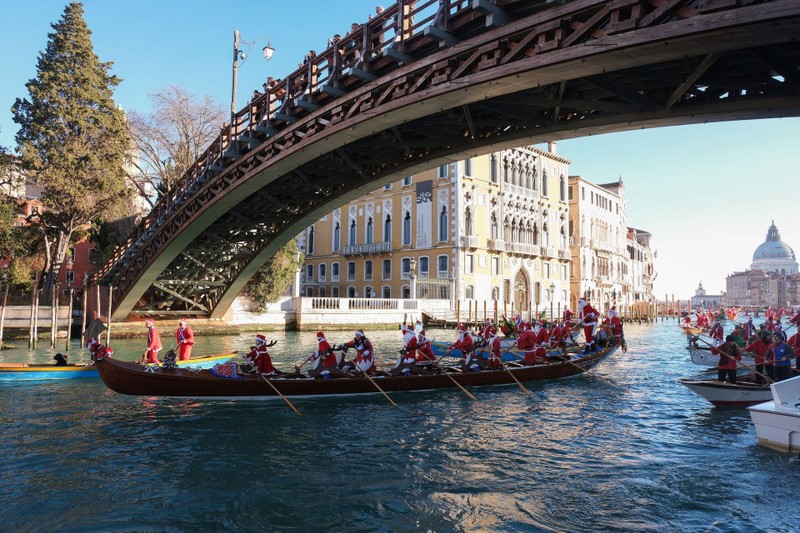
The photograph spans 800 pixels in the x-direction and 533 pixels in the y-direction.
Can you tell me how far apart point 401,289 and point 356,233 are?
7256 mm

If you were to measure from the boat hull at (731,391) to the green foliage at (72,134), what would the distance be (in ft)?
81.0

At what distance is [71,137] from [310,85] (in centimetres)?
1572

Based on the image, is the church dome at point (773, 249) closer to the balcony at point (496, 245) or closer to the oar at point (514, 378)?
the balcony at point (496, 245)

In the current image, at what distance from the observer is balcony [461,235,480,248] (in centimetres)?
4084

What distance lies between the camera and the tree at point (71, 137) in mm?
24953

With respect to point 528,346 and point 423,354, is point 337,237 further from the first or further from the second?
point 423,354

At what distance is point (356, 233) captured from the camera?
47.2 metres

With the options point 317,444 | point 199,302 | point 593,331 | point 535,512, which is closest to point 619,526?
point 535,512

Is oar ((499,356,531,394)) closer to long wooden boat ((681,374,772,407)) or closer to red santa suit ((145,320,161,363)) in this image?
long wooden boat ((681,374,772,407))

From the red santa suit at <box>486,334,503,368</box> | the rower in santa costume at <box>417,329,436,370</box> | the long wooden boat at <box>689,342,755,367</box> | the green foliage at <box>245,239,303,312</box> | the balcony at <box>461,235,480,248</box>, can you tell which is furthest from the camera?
the balcony at <box>461,235,480,248</box>

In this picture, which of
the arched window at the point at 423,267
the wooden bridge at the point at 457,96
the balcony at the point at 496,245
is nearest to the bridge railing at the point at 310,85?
the wooden bridge at the point at 457,96

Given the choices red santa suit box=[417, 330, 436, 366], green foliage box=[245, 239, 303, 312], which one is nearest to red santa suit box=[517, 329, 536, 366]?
red santa suit box=[417, 330, 436, 366]

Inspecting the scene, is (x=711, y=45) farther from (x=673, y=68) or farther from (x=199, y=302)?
(x=199, y=302)

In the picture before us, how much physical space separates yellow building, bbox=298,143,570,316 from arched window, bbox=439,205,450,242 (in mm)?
73
